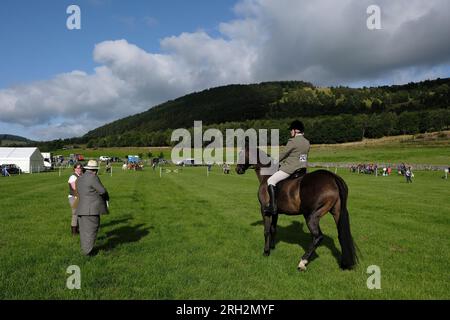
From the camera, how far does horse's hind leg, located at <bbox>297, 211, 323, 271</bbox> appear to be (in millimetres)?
8375

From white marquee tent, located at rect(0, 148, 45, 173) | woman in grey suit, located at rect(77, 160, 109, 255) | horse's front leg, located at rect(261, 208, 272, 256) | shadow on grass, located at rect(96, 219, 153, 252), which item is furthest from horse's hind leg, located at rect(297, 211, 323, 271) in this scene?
white marquee tent, located at rect(0, 148, 45, 173)

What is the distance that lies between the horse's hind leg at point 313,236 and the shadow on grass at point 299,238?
1117mm

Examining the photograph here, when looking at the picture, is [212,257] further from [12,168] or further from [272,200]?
[12,168]

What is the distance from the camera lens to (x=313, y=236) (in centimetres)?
859

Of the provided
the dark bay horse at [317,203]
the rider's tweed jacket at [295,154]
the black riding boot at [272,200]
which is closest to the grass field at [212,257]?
the dark bay horse at [317,203]

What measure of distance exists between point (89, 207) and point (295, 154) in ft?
18.2

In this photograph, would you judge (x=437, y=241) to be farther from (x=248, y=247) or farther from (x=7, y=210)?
(x=7, y=210)

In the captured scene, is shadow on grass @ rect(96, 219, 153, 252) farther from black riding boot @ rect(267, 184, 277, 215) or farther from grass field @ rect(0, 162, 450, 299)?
black riding boot @ rect(267, 184, 277, 215)

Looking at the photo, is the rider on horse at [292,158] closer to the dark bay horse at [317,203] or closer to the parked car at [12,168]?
the dark bay horse at [317,203]

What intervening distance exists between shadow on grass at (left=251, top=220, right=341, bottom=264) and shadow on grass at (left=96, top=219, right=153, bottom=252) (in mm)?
4140

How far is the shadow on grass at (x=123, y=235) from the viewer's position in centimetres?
1095

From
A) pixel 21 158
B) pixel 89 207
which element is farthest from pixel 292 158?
pixel 21 158
